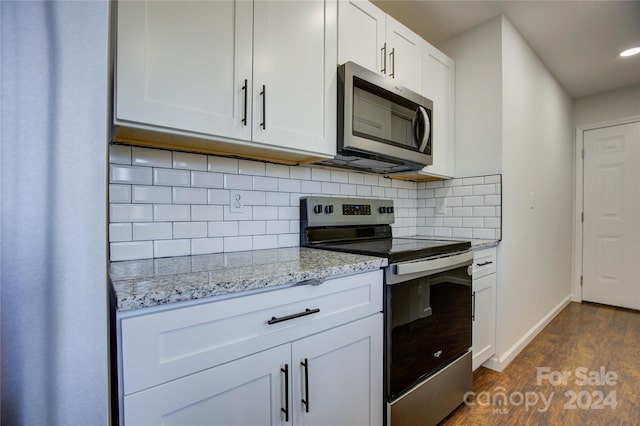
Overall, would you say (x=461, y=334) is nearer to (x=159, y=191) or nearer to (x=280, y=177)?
(x=280, y=177)

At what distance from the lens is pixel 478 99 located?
223cm

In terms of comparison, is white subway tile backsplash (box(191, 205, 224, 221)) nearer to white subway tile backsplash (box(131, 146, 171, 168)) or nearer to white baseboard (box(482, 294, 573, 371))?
white subway tile backsplash (box(131, 146, 171, 168))

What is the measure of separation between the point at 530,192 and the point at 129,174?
2.84m

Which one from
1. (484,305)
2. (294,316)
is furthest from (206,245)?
(484,305)

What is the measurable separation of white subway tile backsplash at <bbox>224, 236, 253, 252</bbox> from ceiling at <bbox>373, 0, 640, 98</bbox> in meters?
1.73

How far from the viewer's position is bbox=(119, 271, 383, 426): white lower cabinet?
72 centimetres

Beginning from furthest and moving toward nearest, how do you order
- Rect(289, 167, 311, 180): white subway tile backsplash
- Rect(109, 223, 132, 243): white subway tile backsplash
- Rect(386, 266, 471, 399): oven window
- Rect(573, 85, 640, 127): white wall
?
Rect(573, 85, 640, 127): white wall < Rect(289, 167, 311, 180): white subway tile backsplash < Rect(386, 266, 471, 399): oven window < Rect(109, 223, 132, 243): white subway tile backsplash

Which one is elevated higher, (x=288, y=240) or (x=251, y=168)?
(x=251, y=168)

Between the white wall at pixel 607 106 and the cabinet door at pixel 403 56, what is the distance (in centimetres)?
304

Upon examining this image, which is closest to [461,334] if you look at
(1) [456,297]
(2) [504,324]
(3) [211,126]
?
(1) [456,297]

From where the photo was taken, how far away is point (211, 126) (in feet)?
3.67

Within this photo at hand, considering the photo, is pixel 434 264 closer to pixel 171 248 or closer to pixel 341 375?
pixel 341 375

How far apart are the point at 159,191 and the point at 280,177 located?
606 mm

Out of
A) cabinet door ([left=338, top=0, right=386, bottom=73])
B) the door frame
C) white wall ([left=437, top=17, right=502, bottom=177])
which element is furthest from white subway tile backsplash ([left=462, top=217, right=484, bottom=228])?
the door frame
